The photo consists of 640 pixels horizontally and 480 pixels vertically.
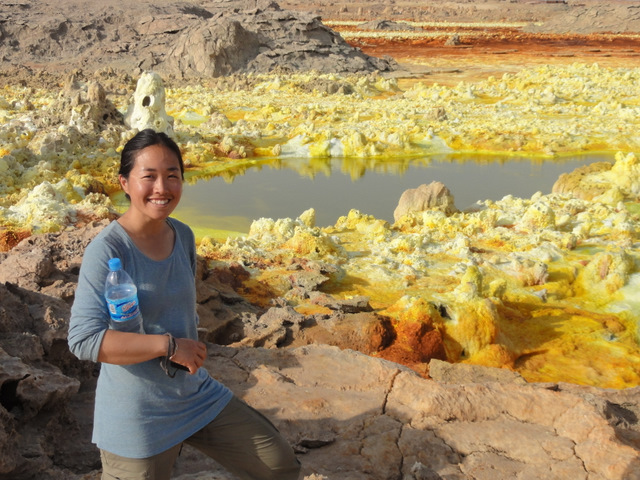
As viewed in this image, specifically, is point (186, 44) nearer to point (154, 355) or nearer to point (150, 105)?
point (150, 105)

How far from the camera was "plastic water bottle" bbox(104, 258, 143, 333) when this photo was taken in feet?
4.97

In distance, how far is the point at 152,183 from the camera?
1673 mm

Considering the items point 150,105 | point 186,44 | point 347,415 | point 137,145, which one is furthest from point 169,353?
point 186,44

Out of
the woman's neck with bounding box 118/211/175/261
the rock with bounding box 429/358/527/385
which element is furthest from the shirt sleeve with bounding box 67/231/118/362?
the rock with bounding box 429/358/527/385

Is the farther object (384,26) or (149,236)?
(384,26)

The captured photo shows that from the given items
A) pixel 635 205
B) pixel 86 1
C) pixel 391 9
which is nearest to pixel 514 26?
pixel 391 9

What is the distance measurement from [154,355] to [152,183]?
45 centimetres

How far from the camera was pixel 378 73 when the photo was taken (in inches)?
736

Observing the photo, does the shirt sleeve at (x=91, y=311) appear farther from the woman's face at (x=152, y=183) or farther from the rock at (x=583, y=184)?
the rock at (x=583, y=184)

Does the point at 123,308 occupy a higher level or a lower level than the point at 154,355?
higher

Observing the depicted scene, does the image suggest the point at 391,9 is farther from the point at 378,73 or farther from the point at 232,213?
the point at 232,213

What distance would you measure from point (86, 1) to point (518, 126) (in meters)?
24.1

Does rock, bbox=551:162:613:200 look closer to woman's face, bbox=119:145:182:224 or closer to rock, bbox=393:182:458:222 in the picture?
rock, bbox=393:182:458:222

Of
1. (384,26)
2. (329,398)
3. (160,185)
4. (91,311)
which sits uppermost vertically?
(384,26)
